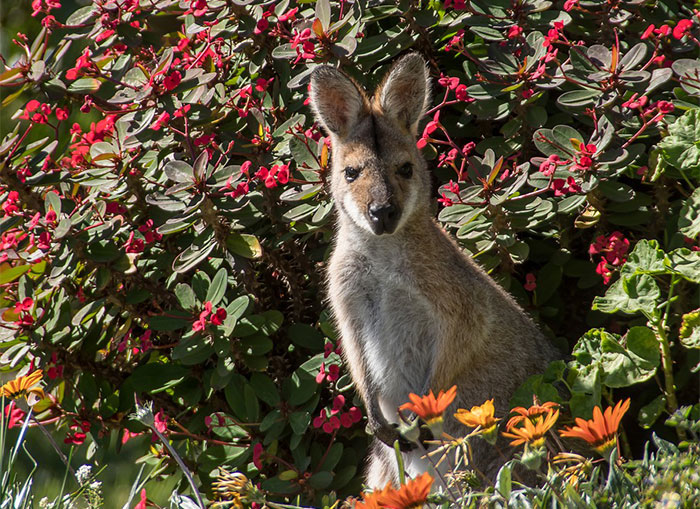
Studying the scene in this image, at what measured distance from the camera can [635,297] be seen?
3600mm

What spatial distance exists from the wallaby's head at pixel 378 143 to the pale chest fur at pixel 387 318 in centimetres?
26

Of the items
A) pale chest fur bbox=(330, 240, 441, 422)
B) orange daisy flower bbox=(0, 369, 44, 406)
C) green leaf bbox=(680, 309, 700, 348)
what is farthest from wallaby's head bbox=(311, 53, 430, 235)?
orange daisy flower bbox=(0, 369, 44, 406)

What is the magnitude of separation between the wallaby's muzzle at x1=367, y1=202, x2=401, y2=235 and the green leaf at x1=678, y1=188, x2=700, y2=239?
137 cm

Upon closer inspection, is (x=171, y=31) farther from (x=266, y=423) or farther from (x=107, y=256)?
(x=266, y=423)

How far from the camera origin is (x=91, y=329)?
4.55 m

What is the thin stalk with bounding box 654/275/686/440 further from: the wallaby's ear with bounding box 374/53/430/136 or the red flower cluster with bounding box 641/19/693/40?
the wallaby's ear with bounding box 374/53/430/136

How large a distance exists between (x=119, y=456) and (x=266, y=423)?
166 cm

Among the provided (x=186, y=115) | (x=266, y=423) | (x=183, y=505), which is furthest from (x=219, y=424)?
(x=186, y=115)

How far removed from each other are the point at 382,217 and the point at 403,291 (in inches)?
18.7

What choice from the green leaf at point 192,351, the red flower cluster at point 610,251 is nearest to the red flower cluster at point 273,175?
the green leaf at point 192,351

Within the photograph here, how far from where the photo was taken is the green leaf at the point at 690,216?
12.0ft

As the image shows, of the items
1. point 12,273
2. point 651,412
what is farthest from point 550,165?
point 12,273

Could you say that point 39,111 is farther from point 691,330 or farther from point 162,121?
point 691,330

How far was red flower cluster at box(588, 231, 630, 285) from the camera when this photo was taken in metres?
3.97
